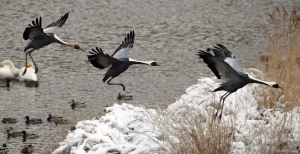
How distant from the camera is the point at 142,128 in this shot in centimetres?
1091

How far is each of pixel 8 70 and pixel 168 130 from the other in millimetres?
9665

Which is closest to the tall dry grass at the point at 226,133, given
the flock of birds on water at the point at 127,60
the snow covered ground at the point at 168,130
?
the snow covered ground at the point at 168,130

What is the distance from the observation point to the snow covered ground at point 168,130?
10031 mm

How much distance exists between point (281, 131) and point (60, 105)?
25.1ft

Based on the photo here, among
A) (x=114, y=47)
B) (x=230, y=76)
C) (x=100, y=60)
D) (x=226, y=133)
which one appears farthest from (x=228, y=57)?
(x=114, y=47)

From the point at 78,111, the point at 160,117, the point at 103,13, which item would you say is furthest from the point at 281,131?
the point at 103,13

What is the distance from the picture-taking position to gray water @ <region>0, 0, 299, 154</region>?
52.9 feet

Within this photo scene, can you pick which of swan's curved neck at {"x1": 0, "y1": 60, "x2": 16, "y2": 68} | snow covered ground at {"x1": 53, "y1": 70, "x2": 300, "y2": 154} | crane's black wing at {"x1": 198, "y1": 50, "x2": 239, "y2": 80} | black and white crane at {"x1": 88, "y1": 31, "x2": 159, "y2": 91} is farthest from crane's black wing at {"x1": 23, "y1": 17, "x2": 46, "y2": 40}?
swan's curved neck at {"x1": 0, "y1": 60, "x2": 16, "y2": 68}

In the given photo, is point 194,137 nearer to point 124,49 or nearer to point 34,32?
point 124,49

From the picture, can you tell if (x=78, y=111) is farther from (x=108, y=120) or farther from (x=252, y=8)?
(x=252, y=8)

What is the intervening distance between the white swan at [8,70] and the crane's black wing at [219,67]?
1012 cm

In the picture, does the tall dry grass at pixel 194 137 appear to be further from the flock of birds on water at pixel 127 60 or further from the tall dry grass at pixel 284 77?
the tall dry grass at pixel 284 77

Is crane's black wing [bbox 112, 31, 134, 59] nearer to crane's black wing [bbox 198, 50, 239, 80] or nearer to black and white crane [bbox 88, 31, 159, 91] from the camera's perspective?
black and white crane [bbox 88, 31, 159, 91]

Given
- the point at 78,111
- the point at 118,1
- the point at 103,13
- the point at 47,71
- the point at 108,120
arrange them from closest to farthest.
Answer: the point at 108,120 < the point at 78,111 < the point at 47,71 < the point at 103,13 < the point at 118,1
